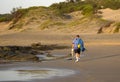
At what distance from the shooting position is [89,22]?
170 ft

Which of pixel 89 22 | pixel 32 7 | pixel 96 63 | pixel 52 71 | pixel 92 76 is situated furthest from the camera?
pixel 32 7

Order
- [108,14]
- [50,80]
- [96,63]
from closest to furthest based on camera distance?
[50,80], [96,63], [108,14]

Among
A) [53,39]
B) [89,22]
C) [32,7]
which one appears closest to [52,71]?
[53,39]

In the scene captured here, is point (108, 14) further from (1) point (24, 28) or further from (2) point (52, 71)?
(2) point (52, 71)

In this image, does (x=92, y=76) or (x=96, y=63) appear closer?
(x=92, y=76)

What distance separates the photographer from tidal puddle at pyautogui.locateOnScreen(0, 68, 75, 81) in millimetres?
15516

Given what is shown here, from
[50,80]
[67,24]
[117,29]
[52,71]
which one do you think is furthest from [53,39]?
[50,80]

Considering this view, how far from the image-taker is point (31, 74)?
1677 centimetres

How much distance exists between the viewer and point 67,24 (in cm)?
5481

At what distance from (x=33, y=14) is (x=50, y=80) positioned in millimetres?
48052

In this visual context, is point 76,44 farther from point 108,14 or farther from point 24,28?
point 108,14

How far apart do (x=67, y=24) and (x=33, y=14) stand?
9.14 metres

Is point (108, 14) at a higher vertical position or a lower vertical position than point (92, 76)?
lower

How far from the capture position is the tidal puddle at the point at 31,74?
50.9 ft
